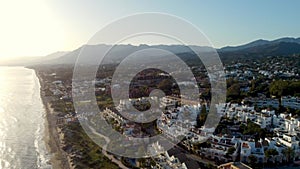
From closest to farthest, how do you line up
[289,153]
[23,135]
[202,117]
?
[289,153] → [202,117] → [23,135]

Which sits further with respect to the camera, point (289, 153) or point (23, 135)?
point (23, 135)

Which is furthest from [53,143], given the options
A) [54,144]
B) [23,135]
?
[23,135]

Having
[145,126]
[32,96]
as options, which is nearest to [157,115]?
[145,126]

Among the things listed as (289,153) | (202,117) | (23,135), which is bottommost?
(23,135)

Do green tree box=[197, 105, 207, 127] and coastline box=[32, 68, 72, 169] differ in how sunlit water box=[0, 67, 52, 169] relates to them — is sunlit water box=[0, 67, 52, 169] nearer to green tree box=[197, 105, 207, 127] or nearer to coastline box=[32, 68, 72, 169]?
coastline box=[32, 68, 72, 169]

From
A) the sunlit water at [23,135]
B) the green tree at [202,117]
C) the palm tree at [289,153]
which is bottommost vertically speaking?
the sunlit water at [23,135]

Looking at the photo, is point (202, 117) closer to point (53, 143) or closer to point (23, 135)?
point (53, 143)

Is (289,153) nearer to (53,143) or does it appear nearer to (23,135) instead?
(53,143)

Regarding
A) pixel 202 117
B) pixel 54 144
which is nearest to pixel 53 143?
pixel 54 144

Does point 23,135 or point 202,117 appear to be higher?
point 202,117

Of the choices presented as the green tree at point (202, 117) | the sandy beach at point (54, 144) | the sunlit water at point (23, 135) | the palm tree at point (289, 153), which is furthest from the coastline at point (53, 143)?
the palm tree at point (289, 153)

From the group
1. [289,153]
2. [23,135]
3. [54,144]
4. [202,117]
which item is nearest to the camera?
[289,153]

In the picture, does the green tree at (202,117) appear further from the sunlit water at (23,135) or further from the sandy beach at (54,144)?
the sunlit water at (23,135)
